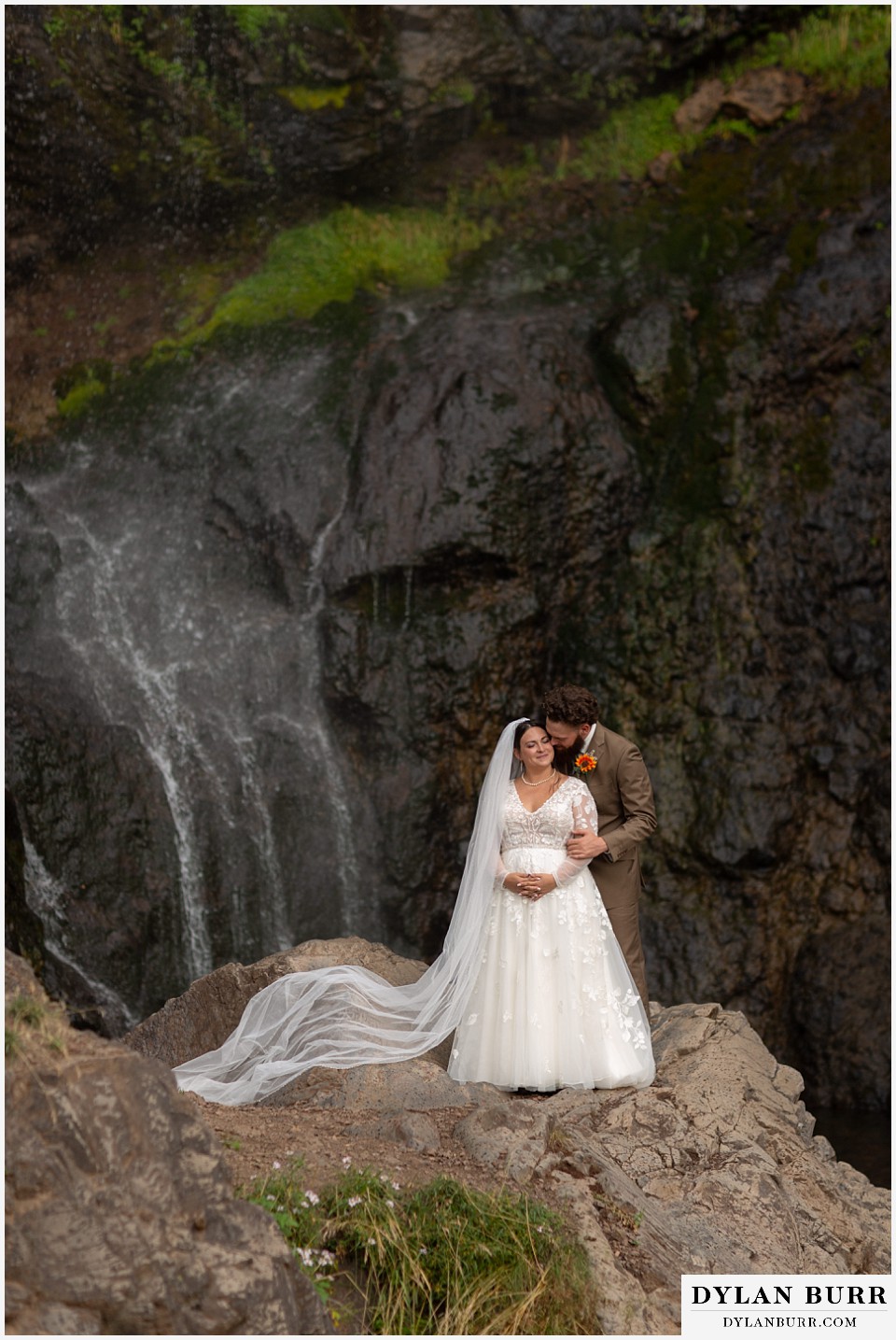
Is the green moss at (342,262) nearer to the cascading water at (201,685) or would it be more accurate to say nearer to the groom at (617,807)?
the cascading water at (201,685)

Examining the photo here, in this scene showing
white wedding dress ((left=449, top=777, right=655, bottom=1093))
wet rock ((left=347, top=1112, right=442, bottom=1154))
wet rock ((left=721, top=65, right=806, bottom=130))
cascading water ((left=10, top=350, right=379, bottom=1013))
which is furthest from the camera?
wet rock ((left=721, top=65, right=806, bottom=130))

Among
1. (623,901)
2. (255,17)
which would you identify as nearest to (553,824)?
(623,901)

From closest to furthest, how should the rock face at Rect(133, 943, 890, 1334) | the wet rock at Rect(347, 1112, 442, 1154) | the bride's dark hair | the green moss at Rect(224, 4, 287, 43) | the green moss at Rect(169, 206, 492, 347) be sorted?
the rock face at Rect(133, 943, 890, 1334)
the wet rock at Rect(347, 1112, 442, 1154)
the bride's dark hair
the green moss at Rect(224, 4, 287, 43)
the green moss at Rect(169, 206, 492, 347)

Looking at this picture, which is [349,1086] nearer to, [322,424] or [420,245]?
[322,424]

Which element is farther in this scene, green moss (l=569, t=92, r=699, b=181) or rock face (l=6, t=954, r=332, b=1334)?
green moss (l=569, t=92, r=699, b=181)

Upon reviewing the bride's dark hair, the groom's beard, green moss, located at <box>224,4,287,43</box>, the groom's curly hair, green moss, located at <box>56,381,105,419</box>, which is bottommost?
the groom's beard

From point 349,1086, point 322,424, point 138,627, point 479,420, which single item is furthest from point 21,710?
point 349,1086

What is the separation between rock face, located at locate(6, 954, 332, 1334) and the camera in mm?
3492

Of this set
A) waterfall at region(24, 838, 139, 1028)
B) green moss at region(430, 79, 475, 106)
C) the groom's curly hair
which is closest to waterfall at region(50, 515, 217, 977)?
waterfall at region(24, 838, 139, 1028)

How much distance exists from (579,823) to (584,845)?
0.42 ft

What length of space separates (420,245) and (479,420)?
3724mm

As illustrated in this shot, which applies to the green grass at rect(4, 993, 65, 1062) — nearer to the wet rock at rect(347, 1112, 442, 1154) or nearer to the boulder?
the wet rock at rect(347, 1112, 442, 1154)

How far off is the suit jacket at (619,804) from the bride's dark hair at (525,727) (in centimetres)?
37

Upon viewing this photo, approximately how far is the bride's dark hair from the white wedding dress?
31 centimetres
